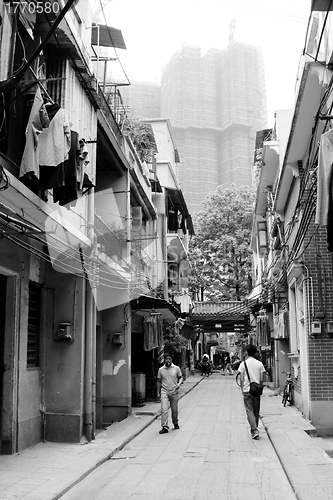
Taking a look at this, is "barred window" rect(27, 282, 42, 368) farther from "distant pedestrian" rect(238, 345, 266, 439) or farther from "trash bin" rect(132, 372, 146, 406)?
"trash bin" rect(132, 372, 146, 406)

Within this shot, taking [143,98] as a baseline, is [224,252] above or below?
below

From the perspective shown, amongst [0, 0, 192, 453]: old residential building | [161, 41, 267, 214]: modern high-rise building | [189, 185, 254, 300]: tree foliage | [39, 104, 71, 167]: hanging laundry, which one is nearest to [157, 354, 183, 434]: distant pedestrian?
[0, 0, 192, 453]: old residential building

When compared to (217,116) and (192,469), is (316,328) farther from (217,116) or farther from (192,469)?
(217,116)

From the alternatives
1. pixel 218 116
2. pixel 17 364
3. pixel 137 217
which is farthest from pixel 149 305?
pixel 218 116

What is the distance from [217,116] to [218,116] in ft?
0.63

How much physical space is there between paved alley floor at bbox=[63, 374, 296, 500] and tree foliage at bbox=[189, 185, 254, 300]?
89.4 feet

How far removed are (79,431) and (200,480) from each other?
333 cm

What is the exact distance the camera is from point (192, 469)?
25.7 ft

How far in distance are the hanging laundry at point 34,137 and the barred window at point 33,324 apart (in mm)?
3181

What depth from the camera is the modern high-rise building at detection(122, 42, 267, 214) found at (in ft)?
213

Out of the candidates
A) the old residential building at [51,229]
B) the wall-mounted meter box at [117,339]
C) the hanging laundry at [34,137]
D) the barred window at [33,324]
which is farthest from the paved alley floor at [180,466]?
the hanging laundry at [34,137]

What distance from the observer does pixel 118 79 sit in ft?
62.9

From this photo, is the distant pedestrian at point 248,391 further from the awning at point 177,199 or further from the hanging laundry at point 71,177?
the awning at point 177,199

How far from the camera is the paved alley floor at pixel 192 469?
6531 mm
